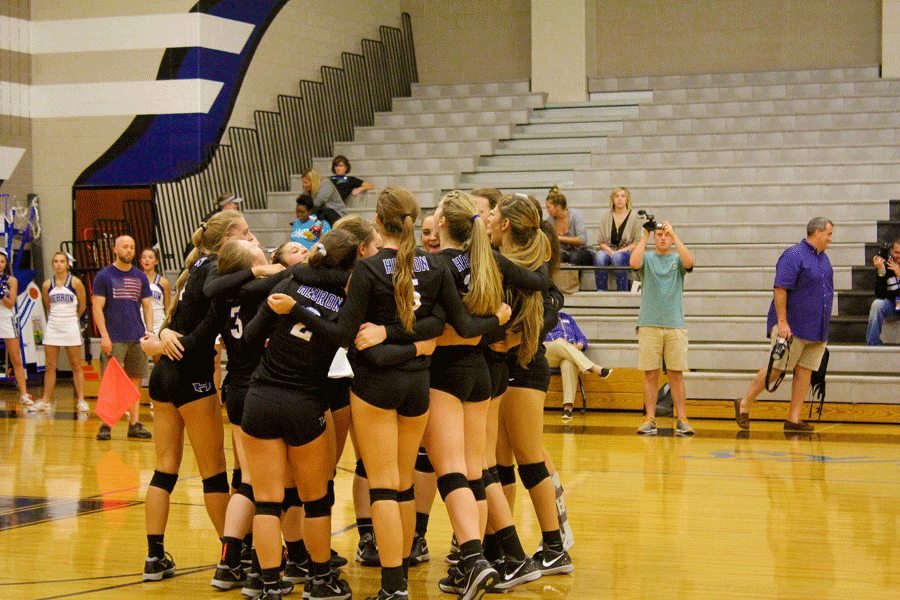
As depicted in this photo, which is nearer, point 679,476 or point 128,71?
point 679,476

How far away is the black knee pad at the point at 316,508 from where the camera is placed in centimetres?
344

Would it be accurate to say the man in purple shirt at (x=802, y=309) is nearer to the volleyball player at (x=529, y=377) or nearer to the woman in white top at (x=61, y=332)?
the volleyball player at (x=529, y=377)

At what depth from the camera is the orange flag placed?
627 centimetres

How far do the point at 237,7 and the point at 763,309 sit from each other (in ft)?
25.5

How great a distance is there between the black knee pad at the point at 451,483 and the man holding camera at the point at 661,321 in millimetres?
4193

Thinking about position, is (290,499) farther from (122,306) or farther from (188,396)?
(122,306)

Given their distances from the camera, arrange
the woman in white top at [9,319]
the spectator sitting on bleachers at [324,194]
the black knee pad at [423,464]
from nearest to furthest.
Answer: the black knee pad at [423,464], the woman in white top at [9,319], the spectator sitting on bleachers at [324,194]

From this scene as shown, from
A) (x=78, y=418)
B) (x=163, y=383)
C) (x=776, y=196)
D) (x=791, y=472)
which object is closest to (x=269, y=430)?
(x=163, y=383)

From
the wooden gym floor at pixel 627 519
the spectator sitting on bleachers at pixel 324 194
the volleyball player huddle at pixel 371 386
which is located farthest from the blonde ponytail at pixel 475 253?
the spectator sitting on bleachers at pixel 324 194

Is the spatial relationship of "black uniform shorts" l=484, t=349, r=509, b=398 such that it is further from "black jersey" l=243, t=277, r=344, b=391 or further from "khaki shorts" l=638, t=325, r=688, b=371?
"khaki shorts" l=638, t=325, r=688, b=371

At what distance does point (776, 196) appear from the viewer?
35.3 ft

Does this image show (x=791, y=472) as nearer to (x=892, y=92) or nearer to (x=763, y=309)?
(x=763, y=309)

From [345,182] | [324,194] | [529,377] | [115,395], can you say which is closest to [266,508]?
[529,377]

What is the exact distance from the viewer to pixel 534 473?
387cm
